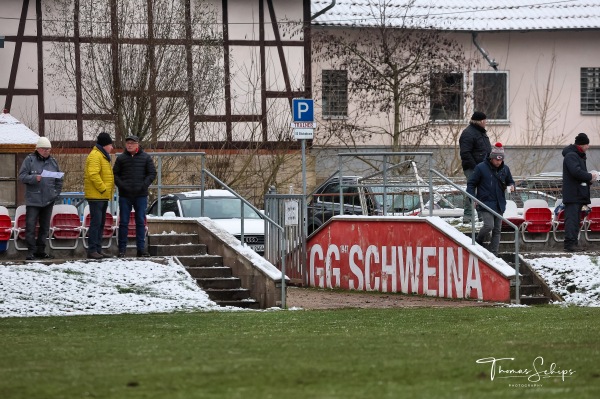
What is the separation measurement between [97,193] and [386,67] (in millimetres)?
21011

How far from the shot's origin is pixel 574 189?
23.2 m

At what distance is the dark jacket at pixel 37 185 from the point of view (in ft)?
69.2

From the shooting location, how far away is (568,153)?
23375 millimetres

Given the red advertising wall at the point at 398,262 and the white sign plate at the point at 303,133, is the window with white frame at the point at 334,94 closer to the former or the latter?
the red advertising wall at the point at 398,262

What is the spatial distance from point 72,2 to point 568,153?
50.9 feet

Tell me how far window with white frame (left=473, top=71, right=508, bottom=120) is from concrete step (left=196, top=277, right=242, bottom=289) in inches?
987

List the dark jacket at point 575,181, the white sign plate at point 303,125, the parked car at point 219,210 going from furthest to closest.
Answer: the parked car at point 219,210 < the white sign plate at point 303,125 < the dark jacket at point 575,181

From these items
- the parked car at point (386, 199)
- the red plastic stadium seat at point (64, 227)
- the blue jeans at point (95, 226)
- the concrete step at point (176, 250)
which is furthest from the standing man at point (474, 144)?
the red plastic stadium seat at point (64, 227)

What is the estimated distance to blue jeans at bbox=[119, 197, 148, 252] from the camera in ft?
70.8

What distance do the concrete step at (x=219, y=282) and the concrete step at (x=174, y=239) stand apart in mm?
1730

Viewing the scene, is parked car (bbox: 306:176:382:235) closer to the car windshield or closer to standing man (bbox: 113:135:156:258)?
the car windshield

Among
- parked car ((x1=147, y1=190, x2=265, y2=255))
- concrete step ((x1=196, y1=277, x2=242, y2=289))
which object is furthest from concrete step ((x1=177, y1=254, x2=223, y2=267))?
parked car ((x1=147, y1=190, x2=265, y2=255))

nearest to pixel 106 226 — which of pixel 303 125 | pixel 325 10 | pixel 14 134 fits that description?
pixel 14 134

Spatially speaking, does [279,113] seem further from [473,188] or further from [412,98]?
[473,188]
